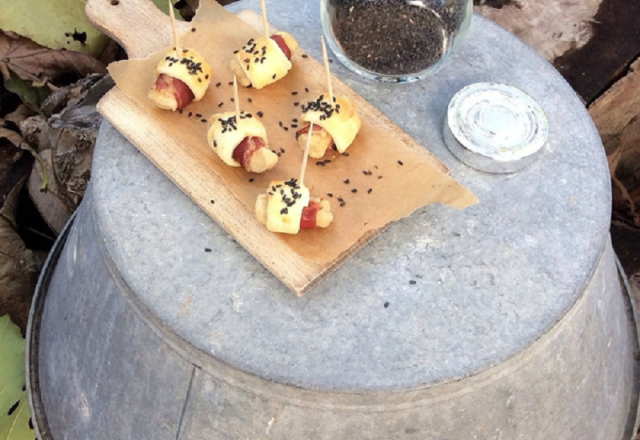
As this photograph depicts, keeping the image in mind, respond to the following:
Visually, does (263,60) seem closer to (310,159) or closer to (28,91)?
(310,159)

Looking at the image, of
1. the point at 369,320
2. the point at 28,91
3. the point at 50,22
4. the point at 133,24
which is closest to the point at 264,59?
the point at 133,24

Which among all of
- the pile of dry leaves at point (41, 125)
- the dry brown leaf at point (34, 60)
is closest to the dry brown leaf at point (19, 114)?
the pile of dry leaves at point (41, 125)

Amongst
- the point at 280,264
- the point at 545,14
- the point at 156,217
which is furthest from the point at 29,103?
the point at 545,14

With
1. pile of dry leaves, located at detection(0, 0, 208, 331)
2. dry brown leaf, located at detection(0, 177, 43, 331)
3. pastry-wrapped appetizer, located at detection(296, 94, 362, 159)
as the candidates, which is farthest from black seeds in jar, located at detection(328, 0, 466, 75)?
dry brown leaf, located at detection(0, 177, 43, 331)

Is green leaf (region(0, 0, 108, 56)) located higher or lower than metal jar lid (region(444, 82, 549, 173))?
lower

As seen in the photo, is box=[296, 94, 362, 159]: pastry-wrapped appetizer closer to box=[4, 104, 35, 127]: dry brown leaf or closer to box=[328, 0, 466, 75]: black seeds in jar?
box=[328, 0, 466, 75]: black seeds in jar

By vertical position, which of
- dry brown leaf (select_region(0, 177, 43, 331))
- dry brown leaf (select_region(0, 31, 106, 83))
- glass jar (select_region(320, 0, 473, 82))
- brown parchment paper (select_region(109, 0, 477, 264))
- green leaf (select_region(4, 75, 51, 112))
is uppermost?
glass jar (select_region(320, 0, 473, 82))

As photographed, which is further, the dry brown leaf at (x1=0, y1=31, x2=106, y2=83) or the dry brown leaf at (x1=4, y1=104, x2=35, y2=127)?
the dry brown leaf at (x1=4, y1=104, x2=35, y2=127)

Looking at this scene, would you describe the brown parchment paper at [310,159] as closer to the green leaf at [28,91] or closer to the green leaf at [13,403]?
the green leaf at [13,403]
